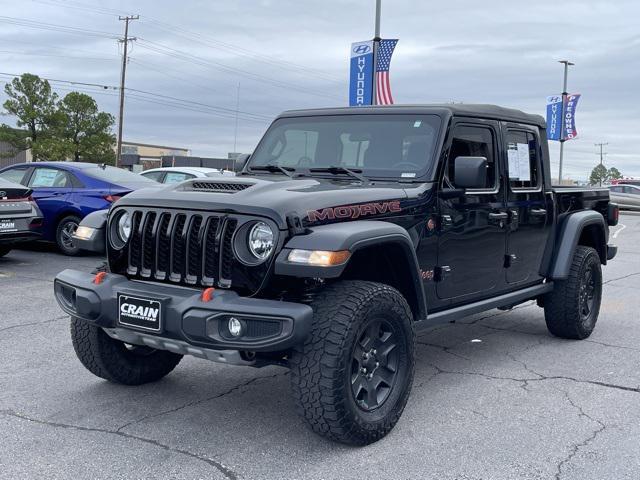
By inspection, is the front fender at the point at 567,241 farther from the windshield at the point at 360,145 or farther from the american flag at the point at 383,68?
the american flag at the point at 383,68

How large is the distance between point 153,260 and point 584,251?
4074 mm

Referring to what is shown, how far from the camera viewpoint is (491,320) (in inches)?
297

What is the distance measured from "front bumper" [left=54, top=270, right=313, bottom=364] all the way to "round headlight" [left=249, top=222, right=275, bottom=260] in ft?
0.82

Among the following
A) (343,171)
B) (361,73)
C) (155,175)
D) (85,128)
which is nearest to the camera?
(343,171)

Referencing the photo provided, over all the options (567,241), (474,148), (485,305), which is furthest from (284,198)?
(567,241)

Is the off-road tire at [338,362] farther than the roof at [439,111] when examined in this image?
No

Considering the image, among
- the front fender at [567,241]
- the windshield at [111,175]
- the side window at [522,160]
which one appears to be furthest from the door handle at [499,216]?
the windshield at [111,175]

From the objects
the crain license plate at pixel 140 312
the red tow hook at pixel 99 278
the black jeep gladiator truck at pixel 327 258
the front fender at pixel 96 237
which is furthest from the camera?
the front fender at pixel 96 237

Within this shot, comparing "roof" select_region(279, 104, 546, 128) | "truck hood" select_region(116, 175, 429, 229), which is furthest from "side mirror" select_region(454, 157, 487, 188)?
"roof" select_region(279, 104, 546, 128)

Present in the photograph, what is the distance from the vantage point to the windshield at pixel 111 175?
38.3ft

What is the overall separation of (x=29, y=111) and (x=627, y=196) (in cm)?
3876

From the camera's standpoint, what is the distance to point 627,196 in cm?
3369

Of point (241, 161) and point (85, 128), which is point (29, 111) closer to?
point (85, 128)

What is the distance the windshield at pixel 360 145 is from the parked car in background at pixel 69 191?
20.9 feet
